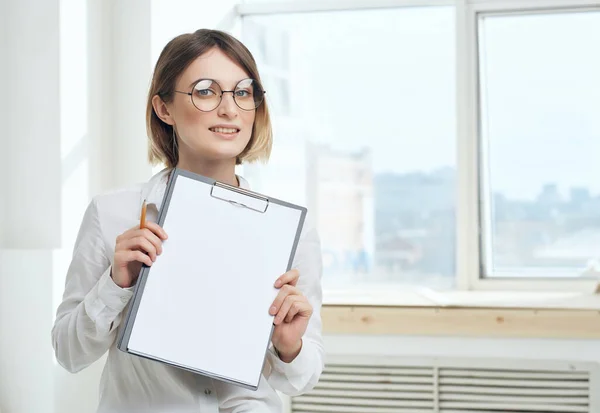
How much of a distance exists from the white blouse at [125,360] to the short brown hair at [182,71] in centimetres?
13

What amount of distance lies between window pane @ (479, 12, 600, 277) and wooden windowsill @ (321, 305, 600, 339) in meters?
0.43

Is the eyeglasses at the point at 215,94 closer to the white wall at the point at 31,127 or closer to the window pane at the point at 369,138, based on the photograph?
the white wall at the point at 31,127

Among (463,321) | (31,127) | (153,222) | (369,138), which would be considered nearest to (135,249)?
(153,222)

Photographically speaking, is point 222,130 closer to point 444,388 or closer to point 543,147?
point 444,388

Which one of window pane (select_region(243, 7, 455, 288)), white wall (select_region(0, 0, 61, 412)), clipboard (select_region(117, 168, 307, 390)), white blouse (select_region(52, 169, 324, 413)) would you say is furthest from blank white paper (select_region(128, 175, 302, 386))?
window pane (select_region(243, 7, 455, 288))

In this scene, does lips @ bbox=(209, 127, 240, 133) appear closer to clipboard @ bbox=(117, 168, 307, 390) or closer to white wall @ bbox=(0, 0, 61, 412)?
clipboard @ bbox=(117, 168, 307, 390)

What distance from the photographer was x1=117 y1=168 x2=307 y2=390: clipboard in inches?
44.6

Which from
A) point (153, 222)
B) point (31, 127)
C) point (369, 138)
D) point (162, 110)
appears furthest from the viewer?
point (369, 138)

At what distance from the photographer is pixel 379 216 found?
9.32ft

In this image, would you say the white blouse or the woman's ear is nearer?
the white blouse

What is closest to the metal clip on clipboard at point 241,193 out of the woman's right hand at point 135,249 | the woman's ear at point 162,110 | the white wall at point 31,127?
the woman's right hand at point 135,249

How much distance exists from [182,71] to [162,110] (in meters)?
0.10

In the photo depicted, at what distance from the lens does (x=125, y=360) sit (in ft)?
4.19

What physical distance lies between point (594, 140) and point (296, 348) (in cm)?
190
